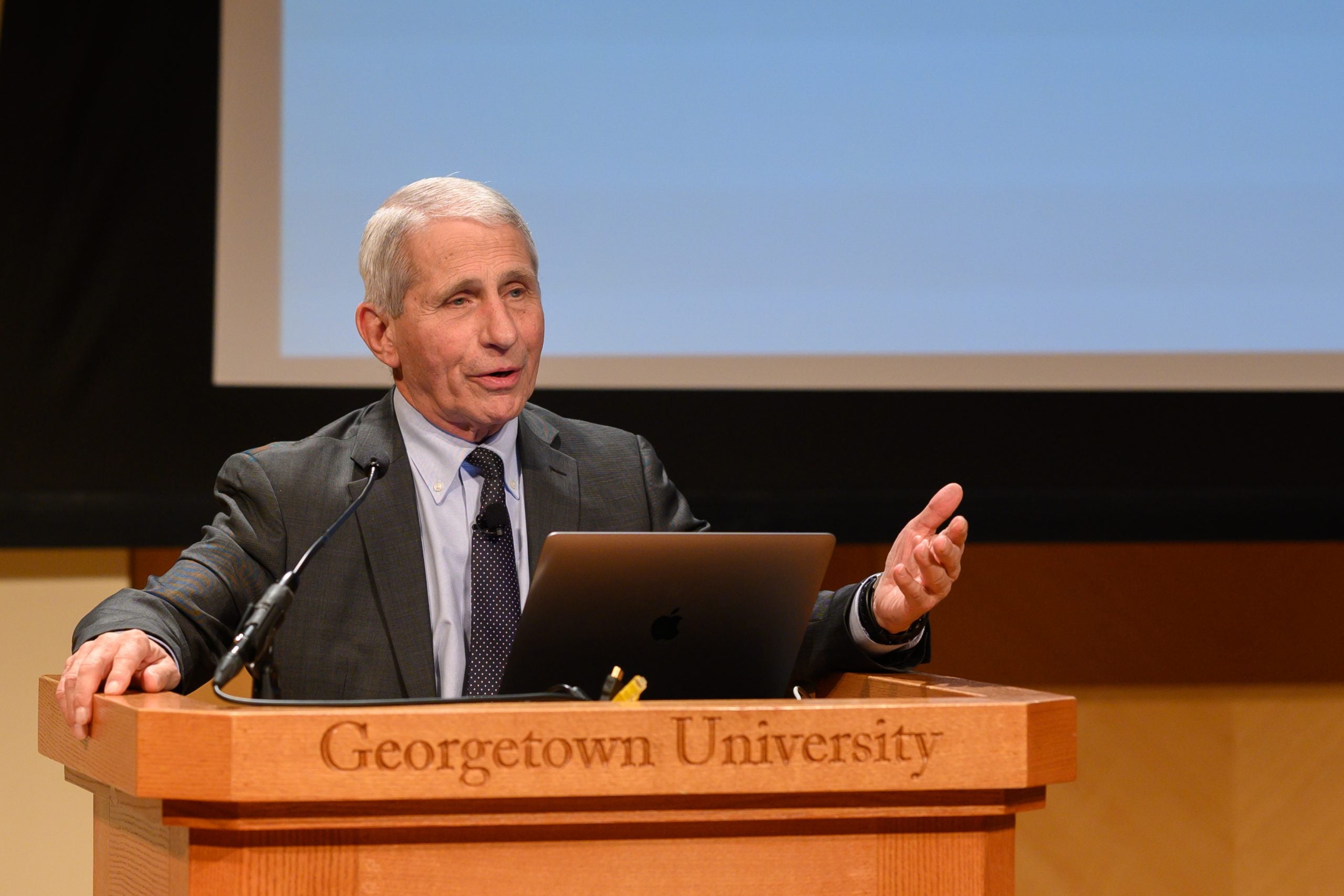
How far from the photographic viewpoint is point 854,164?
2975mm

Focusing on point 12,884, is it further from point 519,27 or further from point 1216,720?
point 1216,720

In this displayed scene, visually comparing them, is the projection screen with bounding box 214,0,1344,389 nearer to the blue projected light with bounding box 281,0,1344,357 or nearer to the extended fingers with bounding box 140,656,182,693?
the blue projected light with bounding box 281,0,1344,357

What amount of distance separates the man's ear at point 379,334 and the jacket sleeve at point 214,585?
218 mm

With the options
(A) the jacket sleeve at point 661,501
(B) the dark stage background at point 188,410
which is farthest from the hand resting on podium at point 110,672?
(B) the dark stage background at point 188,410

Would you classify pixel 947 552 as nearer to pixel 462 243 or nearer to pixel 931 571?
pixel 931 571

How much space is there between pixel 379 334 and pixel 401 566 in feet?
1.16

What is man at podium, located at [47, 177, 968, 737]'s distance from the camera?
1.60 metres

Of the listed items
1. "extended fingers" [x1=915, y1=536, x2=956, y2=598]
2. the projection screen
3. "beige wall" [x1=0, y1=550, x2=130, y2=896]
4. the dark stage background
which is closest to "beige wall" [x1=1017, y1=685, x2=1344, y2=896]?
the dark stage background

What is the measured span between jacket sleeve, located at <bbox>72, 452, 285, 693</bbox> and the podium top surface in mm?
234

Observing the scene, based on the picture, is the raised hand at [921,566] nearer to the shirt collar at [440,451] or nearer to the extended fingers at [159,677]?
the shirt collar at [440,451]

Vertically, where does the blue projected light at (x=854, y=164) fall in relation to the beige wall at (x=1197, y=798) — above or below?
above

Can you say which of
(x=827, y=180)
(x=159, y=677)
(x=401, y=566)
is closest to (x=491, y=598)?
(x=401, y=566)

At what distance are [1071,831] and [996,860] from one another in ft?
7.02

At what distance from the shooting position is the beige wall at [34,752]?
9.46ft
